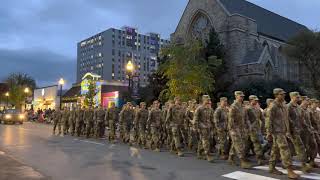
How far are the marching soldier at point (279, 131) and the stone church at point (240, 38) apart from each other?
38055 mm

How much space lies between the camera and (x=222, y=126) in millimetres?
15094

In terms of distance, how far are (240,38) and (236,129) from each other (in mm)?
42267

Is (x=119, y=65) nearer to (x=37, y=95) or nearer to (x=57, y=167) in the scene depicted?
(x=37, y=95)

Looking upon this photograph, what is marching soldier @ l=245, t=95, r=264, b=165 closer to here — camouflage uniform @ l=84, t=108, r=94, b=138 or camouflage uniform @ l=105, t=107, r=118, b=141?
camouflage uniform @ l=105, t=107, r=118, b=141

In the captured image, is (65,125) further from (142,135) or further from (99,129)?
(142,135)

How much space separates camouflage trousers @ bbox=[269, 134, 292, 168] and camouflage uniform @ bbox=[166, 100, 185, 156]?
5469mm

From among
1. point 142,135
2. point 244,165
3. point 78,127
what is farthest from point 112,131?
point 244,165

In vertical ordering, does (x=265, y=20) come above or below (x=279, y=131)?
above

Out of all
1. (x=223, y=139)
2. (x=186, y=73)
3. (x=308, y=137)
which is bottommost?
(x=223, y=139)

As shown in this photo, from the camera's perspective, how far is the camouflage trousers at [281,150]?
11.2 m

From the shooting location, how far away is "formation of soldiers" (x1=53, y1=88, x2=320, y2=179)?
11.9 m

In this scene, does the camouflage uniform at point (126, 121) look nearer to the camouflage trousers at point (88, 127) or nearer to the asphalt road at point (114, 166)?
the asphalt road at point (114, 166)

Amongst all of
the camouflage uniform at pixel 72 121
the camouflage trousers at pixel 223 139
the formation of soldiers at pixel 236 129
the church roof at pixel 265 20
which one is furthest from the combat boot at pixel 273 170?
→ the church roof at pixel 265 20

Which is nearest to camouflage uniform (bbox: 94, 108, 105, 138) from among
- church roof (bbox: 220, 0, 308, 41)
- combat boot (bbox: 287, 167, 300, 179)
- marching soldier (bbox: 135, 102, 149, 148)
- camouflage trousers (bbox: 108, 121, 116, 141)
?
camouflage trousers (bbox: 108, 121, 116, 141)
